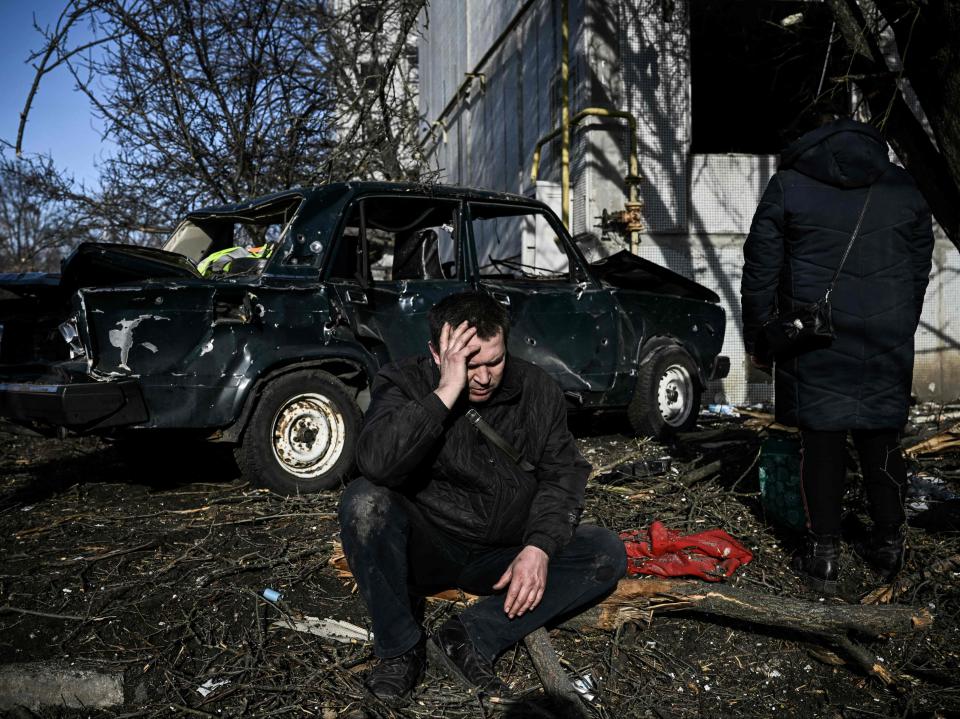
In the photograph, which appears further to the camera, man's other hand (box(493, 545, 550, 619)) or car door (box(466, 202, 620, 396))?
car door (box(466, 202, 620, 396))

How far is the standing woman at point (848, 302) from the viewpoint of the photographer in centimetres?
324

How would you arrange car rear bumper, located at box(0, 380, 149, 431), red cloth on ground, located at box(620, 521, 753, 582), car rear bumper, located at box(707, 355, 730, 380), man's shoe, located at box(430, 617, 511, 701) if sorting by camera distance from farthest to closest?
car rear bumper, located at box(707, 355, 730, 380), car rear bumper, located at box(0, 380, 149, 431), red cloth on ground, located at box(620, 521, 753, 582), man's shoe, located at box(430, 617, 511, 701)

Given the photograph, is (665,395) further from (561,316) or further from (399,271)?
(399,271)

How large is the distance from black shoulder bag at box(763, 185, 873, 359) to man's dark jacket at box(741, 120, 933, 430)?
26 millimetres

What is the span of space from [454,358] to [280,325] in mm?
2132

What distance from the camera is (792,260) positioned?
11.0 feet

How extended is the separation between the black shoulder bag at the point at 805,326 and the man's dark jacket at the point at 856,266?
1.0 inches

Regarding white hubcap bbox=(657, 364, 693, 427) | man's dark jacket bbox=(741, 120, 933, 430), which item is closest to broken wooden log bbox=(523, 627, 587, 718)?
man's dark jacket bbox=(741, 120, 933, 430)

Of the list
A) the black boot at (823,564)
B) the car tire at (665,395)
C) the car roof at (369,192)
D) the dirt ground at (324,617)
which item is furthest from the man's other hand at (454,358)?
the car tire at (665,395)

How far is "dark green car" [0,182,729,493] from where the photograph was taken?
13.4 feet

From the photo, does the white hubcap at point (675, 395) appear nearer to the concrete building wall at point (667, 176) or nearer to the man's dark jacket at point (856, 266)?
the concrete building wall at point (667, 176)

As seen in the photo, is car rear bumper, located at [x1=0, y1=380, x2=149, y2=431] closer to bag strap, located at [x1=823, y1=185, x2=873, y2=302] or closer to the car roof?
the car roof

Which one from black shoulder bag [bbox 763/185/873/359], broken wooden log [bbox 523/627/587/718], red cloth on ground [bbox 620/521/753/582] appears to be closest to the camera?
broken wooden log [bbox 523/627/587/718]

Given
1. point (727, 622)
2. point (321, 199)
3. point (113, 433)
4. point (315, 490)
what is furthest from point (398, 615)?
point (321, 199)
